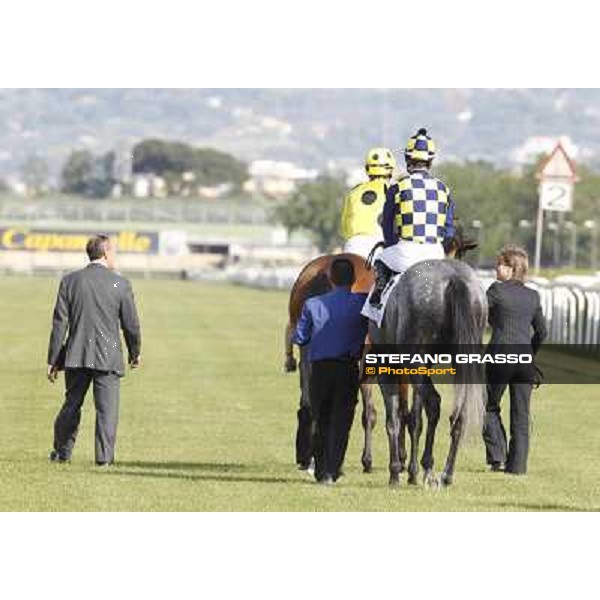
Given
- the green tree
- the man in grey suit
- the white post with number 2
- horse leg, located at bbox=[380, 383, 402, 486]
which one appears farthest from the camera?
the green tree

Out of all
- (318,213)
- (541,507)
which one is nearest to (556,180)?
(541,507)

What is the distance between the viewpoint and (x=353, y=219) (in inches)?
706

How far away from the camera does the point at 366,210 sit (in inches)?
704

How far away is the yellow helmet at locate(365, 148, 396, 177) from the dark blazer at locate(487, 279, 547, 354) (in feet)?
4.25

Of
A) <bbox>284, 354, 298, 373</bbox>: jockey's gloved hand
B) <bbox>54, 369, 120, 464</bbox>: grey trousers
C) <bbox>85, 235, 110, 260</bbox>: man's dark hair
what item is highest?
<bbox>85, 235, 110, 260</bbox>: man's dark hair

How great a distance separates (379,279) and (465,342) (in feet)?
3.12

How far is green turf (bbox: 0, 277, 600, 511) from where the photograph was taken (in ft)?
49.1

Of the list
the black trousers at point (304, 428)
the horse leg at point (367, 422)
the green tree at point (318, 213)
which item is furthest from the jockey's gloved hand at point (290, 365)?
the green tree at point (318, 213)

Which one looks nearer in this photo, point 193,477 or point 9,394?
point 193,477

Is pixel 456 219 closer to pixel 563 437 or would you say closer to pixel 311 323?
pixel 311 323

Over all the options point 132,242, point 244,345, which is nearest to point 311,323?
point 244,345

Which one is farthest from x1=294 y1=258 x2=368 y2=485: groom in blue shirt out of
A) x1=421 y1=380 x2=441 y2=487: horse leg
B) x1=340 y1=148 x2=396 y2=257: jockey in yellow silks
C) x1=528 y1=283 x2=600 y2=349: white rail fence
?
x1=528 y1=283 x2=600 y2=349: white rail fence

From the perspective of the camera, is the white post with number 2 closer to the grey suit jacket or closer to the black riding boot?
the grey suit jacket

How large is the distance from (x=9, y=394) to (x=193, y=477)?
10.2 m
